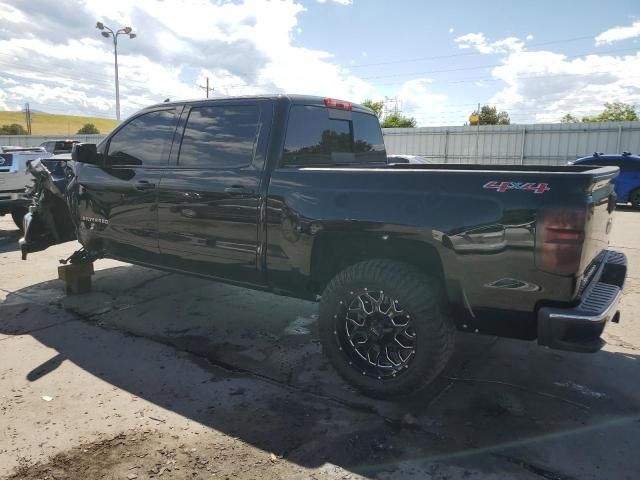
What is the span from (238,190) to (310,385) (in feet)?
4.96

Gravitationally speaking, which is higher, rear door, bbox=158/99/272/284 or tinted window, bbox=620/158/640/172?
tinted window, bbox=620/158/640/172

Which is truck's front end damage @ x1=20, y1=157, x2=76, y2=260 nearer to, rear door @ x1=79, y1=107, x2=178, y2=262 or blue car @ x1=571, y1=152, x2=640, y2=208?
rear door @ x1=79, y1=107, x2=178, y2=262

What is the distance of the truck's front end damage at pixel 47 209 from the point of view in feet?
18.0

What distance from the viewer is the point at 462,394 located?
329 cm

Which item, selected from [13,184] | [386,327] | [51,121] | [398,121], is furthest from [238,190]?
[51,121]

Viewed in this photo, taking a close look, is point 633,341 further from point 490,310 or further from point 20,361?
point 20,361

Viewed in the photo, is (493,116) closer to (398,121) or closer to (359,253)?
(398,121)

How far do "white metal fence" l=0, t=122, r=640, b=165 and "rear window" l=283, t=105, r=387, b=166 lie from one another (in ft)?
64.4

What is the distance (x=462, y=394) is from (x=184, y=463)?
1831 millimetres

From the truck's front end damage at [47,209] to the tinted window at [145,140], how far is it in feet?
3.96

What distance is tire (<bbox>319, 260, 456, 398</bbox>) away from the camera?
2939 millimetres

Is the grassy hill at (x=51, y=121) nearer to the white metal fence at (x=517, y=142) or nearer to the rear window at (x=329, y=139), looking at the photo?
the white metal fence at (x=517, y=142)

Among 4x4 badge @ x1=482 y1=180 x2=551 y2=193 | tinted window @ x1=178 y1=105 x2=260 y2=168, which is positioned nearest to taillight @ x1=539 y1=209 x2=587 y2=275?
4x4 badge @ x1=482 y1=180 x2=551 y2=193

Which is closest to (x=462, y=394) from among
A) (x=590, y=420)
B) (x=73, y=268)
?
(x=590, y=420)
